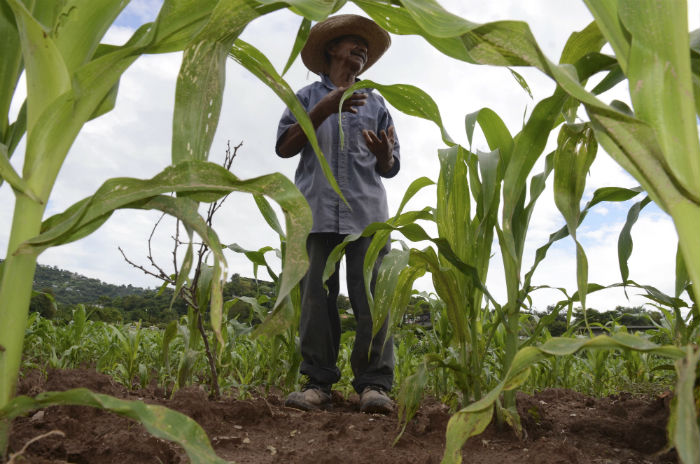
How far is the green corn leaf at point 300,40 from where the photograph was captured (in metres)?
0.91

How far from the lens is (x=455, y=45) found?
0.74 m

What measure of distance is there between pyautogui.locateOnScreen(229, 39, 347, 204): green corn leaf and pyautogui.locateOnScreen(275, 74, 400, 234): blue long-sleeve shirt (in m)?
1.07

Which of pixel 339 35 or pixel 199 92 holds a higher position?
pixel 339 35

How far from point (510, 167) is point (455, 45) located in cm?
29

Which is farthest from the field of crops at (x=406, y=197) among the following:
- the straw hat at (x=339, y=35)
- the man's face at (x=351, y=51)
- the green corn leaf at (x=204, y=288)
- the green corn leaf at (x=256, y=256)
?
the straw hat at (x=339, y=35)

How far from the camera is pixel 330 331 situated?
1993 millimetres

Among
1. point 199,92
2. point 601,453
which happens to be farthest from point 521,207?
point 199,92

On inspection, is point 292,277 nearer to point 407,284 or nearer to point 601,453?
point 407,284

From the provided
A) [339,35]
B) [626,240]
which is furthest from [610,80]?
[339,35]

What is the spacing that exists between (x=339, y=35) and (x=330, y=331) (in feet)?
4.32

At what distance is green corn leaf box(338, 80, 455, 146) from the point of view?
97cm

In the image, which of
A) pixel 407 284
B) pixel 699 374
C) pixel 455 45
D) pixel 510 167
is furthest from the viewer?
pixel 407 284

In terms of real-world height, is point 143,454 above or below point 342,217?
below

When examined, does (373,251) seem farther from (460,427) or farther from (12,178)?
(12,178)
